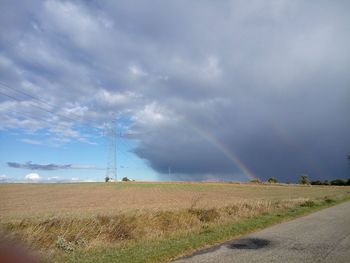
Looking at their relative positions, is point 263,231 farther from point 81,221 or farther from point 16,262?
point 16,262

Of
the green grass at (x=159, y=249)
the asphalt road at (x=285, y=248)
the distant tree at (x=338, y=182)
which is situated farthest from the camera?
the distant tree at (x=338, y=182)

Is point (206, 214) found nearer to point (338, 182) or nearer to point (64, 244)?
point (64, 244)

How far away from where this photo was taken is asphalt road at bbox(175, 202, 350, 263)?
34.3 ft

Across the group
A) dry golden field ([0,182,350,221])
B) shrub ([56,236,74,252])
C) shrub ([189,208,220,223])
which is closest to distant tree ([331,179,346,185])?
dry golden field ([0,182,350,221])

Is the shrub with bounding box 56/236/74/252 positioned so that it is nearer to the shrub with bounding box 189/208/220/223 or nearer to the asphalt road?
the asphalt road

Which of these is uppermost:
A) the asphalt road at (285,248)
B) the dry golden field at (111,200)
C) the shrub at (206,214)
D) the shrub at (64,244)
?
the dry golden field at (111,200)

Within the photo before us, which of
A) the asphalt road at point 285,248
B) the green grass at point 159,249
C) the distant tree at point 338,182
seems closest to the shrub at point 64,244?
the green grass at point 159,249

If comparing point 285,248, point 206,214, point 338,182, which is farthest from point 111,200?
point 338,182

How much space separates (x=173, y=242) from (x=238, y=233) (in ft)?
12.0

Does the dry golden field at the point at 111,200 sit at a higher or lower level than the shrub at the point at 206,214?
higher

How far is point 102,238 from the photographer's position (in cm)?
1436

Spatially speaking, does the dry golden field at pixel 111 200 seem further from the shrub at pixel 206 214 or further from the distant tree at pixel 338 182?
the distant tree at pixel 338 182

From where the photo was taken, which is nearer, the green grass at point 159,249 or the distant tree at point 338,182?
the green grass at point 159,249

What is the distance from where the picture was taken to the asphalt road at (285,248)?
10469 mm
